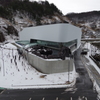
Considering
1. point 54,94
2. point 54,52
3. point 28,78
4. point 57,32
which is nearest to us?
point 54,94

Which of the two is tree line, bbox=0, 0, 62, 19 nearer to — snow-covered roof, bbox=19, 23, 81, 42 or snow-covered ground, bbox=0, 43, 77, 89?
snow-covered roof, bbox=19, 23, 81, 42

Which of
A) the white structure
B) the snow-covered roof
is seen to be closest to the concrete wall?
the white structure

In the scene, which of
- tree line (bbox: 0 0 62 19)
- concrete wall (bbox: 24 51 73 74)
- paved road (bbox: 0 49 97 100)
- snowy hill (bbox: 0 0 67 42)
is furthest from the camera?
tree line (bbox: 0 0 62 19)

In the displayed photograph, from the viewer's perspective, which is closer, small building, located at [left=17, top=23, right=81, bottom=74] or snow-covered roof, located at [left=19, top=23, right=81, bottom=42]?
small building, located at [left=17, top=23, right=81, bottom=74]

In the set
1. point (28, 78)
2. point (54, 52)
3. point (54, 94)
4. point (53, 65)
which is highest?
point (54, 52)

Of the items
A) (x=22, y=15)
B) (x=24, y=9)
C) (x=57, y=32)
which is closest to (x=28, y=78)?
(x=57, y=32)

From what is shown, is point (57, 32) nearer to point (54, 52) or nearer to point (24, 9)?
point (54, 52)

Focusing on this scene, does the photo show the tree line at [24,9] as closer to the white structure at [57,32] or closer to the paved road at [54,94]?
the white structure at [57,32]

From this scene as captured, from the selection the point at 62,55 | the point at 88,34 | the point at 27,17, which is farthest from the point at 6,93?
the point at 88,34

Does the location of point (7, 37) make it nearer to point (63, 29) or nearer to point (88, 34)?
point (63, 29)

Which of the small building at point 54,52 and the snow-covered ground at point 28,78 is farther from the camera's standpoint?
the small building at point 54,52

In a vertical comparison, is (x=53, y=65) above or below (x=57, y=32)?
below

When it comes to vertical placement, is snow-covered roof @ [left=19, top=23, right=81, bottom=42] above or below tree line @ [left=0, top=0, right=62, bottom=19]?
below

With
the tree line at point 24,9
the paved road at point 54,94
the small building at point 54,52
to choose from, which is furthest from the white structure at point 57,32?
the tree line at point 24,9
